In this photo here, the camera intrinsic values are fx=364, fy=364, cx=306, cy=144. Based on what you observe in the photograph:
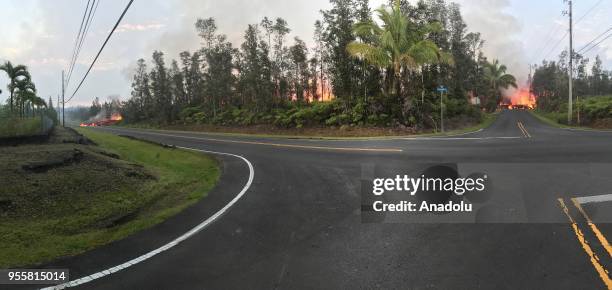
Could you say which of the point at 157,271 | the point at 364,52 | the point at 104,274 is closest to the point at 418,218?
the point at 157,271

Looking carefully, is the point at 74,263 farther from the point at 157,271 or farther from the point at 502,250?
the point at 502,250

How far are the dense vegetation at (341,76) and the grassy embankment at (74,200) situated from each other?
21.5m

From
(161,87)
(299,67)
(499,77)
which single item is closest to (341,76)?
(299,67)

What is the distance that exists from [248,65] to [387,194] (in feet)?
149

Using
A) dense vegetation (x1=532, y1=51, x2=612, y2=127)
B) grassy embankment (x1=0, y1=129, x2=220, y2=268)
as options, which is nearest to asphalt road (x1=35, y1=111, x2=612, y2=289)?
grassy embankment (x1=0, y1=129, x2=220, y2=268)

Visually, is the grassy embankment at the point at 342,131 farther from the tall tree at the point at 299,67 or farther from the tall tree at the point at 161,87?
the tall tree at the point at 161,87

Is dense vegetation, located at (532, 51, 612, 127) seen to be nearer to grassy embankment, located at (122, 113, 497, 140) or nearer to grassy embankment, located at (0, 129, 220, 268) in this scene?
grassy embankment, located at (122, 113, 497, 140)

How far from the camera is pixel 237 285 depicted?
15.6 feet

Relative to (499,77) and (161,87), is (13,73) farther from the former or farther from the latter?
(499,77)

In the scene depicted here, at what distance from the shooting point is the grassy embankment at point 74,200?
6.99 metres

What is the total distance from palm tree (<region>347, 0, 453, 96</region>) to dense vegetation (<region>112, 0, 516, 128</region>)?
8 centimetres

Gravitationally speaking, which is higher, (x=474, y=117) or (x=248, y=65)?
(x=248, y=65)

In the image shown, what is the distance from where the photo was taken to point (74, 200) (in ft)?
31.4

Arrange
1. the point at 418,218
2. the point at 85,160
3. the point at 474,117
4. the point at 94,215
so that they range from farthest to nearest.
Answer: the point at 474,117 < the point at 85,160 < the point at 94,215 < the point at 418,218
